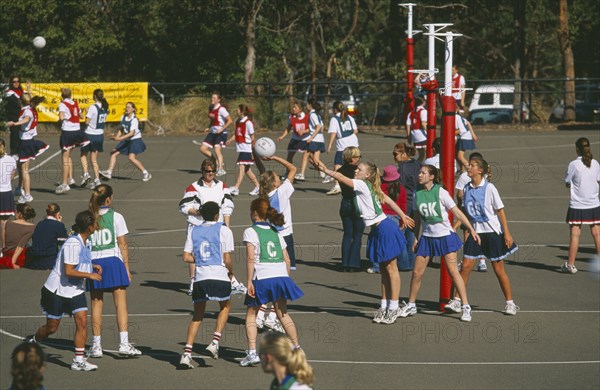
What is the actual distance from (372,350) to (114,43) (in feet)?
106

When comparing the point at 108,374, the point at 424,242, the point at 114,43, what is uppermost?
the point at 114,43

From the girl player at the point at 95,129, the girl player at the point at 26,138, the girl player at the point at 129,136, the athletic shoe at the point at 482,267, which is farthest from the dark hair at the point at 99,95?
the athletic shoe at the point at 482,267

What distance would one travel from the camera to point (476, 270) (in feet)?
57.1

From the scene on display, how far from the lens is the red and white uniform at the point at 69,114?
24.4 meters

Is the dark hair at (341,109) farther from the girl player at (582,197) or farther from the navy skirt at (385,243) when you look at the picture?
the navy skirt at (385,243)

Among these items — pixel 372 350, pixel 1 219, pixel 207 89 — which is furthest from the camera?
pixel 207 89

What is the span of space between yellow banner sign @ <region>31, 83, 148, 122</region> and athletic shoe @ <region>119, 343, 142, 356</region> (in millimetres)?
24454

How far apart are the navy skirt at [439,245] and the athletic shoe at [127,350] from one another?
12.1 feet

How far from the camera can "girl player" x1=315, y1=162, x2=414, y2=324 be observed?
44.8ft

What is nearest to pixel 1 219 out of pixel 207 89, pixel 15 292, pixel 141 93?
pixel 15 292

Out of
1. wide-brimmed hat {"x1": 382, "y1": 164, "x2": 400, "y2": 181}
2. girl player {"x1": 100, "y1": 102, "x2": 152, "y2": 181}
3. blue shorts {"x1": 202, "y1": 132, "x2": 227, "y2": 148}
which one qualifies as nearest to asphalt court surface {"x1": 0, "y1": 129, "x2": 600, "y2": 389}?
wide-brimmed hat {"x1": 382, "y1": 164, "x2": 400, "y2": 181}

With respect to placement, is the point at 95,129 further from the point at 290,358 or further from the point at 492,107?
the point at 492,107

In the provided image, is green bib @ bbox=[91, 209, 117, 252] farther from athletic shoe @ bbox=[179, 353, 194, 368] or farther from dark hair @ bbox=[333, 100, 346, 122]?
dark hair @ bbox=[333, 100, 346, 122]

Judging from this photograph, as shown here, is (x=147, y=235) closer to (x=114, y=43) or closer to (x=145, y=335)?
(x=145, y=335)
